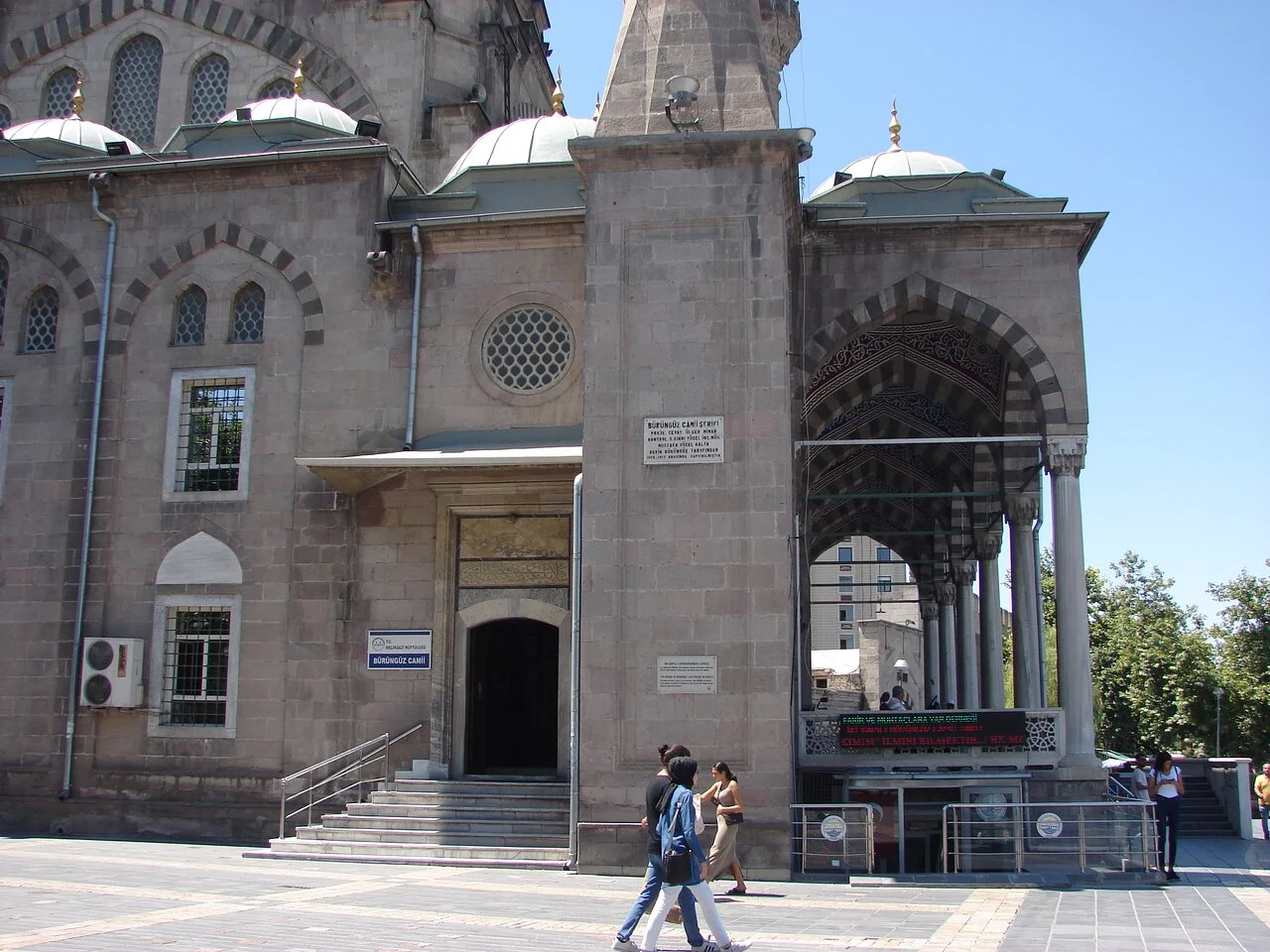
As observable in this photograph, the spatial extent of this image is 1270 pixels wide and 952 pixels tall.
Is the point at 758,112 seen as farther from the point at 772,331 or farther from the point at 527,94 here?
the point at 527,94

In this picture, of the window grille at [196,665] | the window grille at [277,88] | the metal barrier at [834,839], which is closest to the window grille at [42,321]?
the window grille at [196,665]

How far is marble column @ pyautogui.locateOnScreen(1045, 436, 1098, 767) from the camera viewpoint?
15133 mm

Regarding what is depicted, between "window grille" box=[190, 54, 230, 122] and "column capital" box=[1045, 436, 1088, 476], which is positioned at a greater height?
"window grille" box=[190, 54, 230, 122]

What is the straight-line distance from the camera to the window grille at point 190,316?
1770 centimetres

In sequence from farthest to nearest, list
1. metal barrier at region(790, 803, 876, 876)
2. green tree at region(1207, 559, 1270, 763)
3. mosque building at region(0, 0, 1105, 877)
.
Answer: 1. green tree at region(1207, 559, 1270, 763)
2. mosque building at region(0, 0, 1105, 877)
3. metal barrier at region(790, 803, 876, 876)

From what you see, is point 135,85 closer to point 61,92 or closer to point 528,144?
point 61,92

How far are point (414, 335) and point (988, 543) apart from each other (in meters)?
11.4

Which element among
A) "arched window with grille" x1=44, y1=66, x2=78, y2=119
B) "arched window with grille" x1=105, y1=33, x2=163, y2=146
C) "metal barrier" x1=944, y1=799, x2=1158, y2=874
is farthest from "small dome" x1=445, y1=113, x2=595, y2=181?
"metal barrier" x1=944, y1=799, x2=1158, y2=874

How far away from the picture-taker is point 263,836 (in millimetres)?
16047

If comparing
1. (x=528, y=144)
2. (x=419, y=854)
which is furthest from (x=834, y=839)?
(x=528, y=144)

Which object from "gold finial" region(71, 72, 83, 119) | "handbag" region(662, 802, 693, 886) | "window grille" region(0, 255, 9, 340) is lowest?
"handbag" region(662, 802, 693, 886)

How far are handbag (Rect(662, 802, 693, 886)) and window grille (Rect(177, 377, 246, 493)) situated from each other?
36.3ft

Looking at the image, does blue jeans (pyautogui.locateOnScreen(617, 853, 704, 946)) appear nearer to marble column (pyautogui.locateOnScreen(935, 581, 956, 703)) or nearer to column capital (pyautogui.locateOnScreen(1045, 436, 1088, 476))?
column capital (pyautogui.locateOnScreen(1045, 436, 1088, 476))

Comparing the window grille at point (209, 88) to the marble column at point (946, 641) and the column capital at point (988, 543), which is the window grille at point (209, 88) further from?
the marble column at point (946, 641)
